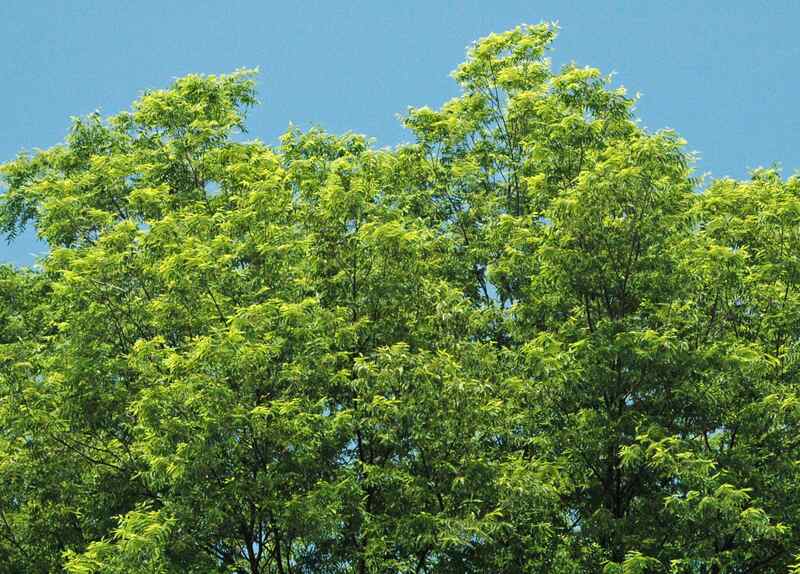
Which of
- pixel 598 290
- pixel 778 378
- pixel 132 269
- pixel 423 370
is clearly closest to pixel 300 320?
pixel 423 370

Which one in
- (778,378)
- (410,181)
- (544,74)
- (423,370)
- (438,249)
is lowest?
(423,370)

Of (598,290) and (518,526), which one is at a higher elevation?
(598,290)

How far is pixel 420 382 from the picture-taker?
20.6 metres

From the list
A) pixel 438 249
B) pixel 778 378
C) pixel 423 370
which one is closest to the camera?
pixel 423 370

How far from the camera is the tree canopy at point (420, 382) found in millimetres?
20594

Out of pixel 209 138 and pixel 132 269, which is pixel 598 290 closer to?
pixel 132 269

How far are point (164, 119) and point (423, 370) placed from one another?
13.5 metres

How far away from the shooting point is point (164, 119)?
99.8 ft

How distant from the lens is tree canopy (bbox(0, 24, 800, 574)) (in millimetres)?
20594

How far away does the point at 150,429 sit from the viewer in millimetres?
20734

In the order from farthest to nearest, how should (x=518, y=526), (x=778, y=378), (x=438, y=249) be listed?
(x=438, y=249) → (x=778, y=378) → (x=518, y=526)

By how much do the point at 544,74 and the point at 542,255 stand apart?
30.0 feet

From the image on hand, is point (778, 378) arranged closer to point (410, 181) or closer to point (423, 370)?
point (423, 370)

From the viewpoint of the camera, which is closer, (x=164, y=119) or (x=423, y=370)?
(x=423, y=370)
